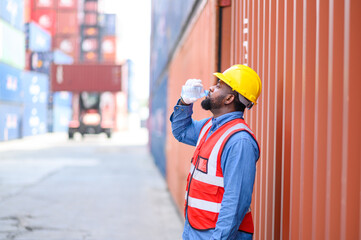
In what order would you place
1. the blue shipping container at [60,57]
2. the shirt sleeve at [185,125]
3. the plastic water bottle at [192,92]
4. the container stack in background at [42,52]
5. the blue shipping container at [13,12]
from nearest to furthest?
the plastic water bottle at [192,92]
the shirt sleeve at [185,125]
the blue shipping container at [13,12]
the container stack in background at [42,52]
the blue shipping container at [60,57]

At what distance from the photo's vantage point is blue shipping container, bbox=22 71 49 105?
30927mm

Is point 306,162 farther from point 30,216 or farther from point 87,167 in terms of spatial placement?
point 87,167

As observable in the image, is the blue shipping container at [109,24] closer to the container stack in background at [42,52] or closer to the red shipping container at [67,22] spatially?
the container stack in background at [42,52]

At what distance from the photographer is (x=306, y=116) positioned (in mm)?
2021

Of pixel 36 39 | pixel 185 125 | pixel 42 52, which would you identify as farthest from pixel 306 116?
pixel 36 39

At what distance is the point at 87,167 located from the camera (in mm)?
13016

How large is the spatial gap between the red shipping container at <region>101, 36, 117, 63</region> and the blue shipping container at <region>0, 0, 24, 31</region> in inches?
809

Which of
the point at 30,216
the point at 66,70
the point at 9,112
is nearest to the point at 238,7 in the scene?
the point at 30,216

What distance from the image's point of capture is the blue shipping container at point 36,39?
34.7 meters

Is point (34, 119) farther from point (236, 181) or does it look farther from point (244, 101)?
point (236, 181)

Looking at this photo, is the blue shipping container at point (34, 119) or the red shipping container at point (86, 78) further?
the blue shipping container at point (34, 119)

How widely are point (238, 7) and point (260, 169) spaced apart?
4.91 feet

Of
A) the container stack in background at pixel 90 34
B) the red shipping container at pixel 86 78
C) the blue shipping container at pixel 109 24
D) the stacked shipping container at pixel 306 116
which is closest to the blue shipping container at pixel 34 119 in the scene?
the red shipping container at pixel 86 78

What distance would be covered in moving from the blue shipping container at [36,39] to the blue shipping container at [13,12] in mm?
7461
